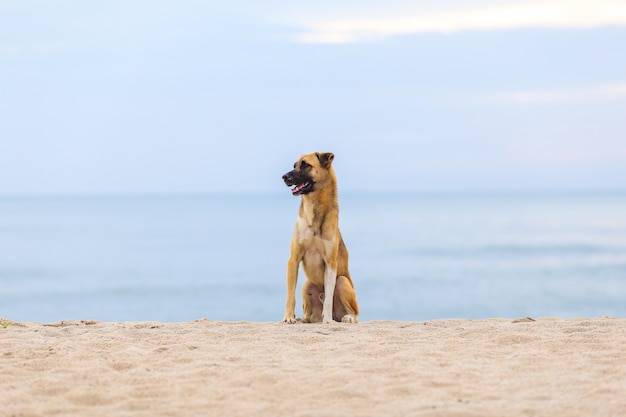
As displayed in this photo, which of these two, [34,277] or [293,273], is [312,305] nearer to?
[293,273]

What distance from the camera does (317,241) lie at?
29.1 feet

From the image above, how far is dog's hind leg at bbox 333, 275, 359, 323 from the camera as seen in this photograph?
9.04 m

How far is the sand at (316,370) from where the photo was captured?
16.8ft

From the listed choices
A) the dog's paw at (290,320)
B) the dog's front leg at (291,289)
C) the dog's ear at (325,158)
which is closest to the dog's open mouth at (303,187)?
the dog's ear at (325,158)

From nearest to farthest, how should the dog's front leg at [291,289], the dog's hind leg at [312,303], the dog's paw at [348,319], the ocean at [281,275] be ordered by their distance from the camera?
the dog's front leg at [291,289] → the dog's paw at [348,319] → the dog's hind leg at [312,303] → the ocean at [281,275]

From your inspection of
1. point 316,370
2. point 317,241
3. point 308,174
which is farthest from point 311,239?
point 316,370

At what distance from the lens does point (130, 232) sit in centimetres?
9169

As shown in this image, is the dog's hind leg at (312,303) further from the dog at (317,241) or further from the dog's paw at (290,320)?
the dog's paw at (290,320)

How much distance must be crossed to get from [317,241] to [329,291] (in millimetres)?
535

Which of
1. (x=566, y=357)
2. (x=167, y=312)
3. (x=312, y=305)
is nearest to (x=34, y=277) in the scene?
(x=167, y=312)

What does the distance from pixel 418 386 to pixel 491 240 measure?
2782 inches

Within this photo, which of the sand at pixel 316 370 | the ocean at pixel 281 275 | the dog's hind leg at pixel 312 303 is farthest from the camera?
the ocean at pixel 281 275

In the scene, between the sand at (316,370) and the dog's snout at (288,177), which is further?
the dog's snout at (288,177)

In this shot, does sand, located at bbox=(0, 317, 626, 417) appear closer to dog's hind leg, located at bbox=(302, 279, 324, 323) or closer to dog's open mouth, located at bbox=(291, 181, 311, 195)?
dog's hind leg, located at bbox=(302, 279, 324, 323)
